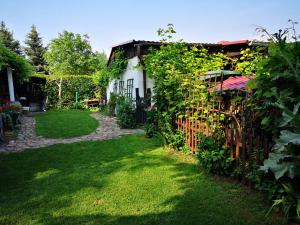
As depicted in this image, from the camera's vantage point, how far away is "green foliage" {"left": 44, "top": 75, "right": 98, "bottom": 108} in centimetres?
2189

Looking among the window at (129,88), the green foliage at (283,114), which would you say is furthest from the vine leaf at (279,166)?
the window at (129,88)

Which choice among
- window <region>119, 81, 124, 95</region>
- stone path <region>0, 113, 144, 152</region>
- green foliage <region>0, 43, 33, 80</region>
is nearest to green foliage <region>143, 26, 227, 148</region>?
stone path <region>0, 113, 144, 152</region>

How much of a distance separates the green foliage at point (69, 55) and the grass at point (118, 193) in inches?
1067

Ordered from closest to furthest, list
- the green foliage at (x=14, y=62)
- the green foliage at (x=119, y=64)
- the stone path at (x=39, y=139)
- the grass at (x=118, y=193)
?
1. the grass at (x=118, y=193)
2. the stone path at (x=39, y=139)
3. the green foliage at (x=14, y=62)
4. the green foliage at (x=119, y=64)

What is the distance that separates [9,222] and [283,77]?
4.10 metres

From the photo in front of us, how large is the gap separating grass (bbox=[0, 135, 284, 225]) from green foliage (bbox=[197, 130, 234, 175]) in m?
0.21

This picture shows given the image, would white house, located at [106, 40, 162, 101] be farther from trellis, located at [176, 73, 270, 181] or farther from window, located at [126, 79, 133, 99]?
trellis, located at [176, 73, 270, 181]

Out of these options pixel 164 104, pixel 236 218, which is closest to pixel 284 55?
pixel 236 218

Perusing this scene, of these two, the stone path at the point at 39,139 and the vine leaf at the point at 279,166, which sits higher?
the vine leaf at the point at 279,166

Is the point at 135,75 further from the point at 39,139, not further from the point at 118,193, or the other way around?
the point at 118,193

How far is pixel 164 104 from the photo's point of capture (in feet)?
24.9

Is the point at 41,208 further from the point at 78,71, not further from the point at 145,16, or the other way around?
the point at 78,71

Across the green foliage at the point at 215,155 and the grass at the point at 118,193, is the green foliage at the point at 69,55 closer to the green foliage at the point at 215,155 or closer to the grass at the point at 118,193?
the grass at the point at 118,193

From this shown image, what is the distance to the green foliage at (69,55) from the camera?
3184 centimetres
